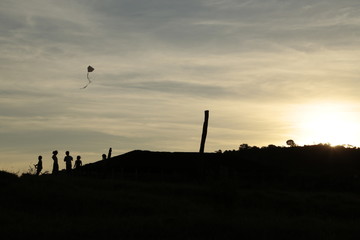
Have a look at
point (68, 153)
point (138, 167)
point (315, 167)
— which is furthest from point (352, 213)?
point (315, 167)

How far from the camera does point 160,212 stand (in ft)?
73.6

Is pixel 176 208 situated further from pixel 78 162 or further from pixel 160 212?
pixel 78 162

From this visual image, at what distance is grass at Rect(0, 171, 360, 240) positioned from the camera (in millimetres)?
17609

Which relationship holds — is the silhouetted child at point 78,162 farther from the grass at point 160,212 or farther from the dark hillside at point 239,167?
the grass at point 160,212

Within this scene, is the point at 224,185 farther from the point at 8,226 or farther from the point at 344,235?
the point at 8,226

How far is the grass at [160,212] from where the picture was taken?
57.8 ft

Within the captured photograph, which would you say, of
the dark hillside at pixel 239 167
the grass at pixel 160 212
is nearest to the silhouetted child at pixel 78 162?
the dark hillside at pixel 239 167

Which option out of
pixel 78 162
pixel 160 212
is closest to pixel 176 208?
pixel 160 212

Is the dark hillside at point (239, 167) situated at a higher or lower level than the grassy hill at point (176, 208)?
higher

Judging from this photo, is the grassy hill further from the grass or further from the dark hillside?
the dark hillside

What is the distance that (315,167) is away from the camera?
49.2 m

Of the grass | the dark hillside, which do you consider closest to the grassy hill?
the grass

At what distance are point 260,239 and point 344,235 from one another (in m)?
3.15

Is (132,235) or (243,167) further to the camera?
(243,167)
